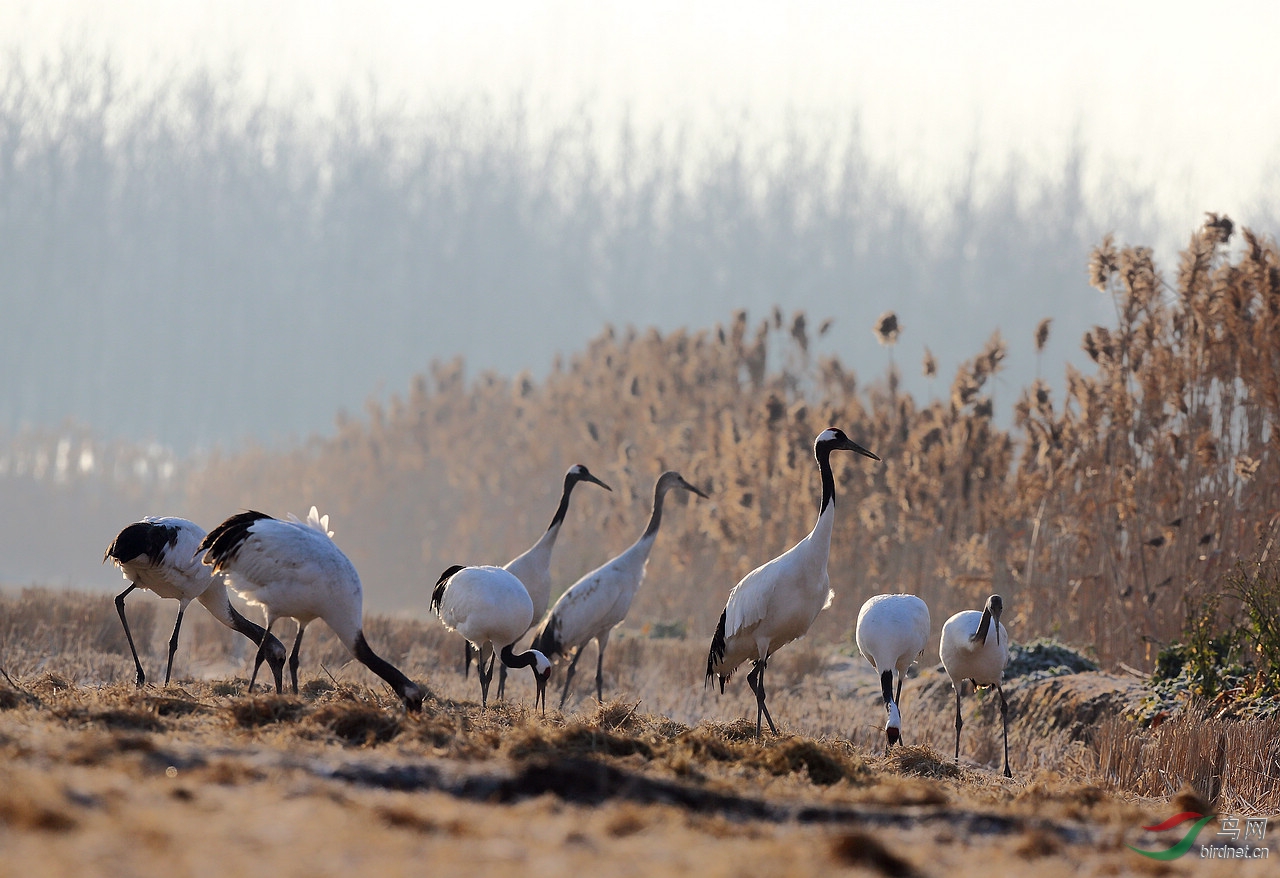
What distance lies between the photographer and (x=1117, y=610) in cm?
1299

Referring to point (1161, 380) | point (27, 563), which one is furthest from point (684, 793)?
point (27, 563)

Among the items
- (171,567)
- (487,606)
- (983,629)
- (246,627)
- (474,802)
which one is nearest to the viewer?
(474,802)

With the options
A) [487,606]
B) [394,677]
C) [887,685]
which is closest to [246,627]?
[487,606]

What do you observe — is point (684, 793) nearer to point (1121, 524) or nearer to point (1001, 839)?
point (1001, 839)

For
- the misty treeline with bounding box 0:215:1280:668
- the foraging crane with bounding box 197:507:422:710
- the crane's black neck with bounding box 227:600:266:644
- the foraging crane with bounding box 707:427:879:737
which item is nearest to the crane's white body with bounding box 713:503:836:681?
the foraging crane with bounding box 707:427:879:737

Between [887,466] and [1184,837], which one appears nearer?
[1184,837]

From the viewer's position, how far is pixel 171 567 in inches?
365

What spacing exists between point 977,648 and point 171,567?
19.6 feet

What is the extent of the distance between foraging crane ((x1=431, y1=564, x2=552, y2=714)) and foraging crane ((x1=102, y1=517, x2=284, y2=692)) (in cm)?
151

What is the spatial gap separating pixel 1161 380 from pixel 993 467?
3686mm

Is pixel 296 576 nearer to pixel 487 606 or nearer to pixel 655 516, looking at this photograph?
pixel 487 606

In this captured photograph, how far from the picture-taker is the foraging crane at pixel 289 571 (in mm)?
8109

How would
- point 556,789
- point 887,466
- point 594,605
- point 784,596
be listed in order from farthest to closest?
point 887,466, point 594,605, point 784,596, point 556,789

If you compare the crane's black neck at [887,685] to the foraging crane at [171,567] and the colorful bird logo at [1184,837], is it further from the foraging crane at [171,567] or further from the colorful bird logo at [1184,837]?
the foraging crane at [171,567]
